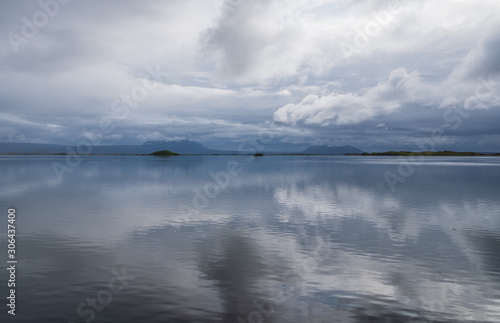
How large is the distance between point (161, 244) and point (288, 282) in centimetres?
1300

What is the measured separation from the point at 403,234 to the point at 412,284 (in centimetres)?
1454

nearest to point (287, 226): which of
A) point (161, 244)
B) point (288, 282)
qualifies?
point (161, 244)

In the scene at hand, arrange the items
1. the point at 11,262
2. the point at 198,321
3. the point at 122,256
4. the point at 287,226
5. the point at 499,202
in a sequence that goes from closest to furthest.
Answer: the point at 198,321
the point at 11,262
the point at 122,256
the point at 287,226
the point at 499,202

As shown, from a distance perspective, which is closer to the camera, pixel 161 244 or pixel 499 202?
pixel 161 244

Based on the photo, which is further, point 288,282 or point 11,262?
point 11,262

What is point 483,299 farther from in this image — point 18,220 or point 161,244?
point 18,220

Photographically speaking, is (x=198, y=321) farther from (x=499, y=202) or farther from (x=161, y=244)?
(x=499, y=202)

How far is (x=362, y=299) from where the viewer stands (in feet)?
61.6

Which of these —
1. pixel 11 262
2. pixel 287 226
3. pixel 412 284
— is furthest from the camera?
pixel 287 226

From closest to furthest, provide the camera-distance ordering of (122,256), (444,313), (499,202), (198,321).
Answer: (198,321), (444,313), (122,256), (499,202)

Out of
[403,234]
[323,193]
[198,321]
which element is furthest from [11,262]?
[323,193]

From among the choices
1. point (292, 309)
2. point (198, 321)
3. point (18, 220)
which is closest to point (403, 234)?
point (292, 309)

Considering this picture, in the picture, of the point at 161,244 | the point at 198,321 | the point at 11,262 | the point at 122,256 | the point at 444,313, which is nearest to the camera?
the point at 198,321

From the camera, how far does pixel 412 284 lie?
21.1 m
